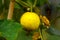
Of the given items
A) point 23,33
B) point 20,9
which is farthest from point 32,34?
point 20,9

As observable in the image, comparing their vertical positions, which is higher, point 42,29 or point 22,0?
point 22,0

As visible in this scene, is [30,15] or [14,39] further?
[30,15]

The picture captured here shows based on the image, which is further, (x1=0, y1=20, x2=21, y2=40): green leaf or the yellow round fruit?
the yellow round fruit

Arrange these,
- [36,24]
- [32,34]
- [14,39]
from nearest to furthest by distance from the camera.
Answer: [14,39], [36,24], [32,34]

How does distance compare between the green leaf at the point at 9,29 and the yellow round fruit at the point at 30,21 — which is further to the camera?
the yellow round fruit at the point at 30,21

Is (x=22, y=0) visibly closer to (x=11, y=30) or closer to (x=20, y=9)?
(x=20, y=9)

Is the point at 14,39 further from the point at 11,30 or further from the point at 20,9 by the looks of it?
the point at 20,9

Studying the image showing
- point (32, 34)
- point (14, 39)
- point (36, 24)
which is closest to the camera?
point (14, 39)
